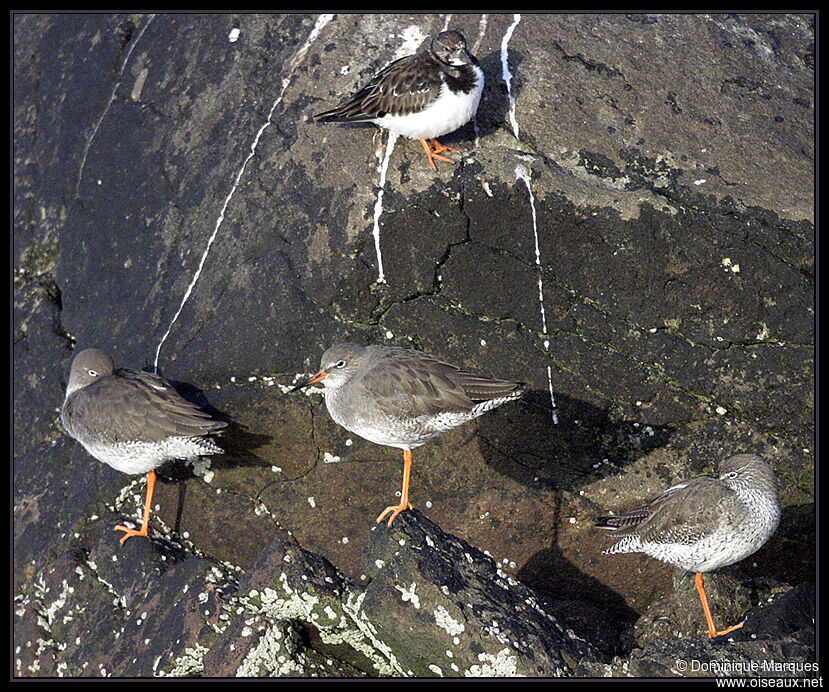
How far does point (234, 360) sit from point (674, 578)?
13.0 feet

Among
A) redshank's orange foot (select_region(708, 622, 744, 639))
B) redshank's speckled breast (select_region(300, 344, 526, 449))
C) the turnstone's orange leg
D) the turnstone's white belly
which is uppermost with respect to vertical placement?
the turnstone's white belly

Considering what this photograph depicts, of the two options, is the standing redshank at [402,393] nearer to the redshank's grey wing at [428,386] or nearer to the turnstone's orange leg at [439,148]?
the redshank's grey wing at [428,386]

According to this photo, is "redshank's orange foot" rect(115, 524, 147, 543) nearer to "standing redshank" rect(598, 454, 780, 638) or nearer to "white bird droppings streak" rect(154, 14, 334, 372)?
"white bird droppings streak" rect(154, 14, 334, 372)

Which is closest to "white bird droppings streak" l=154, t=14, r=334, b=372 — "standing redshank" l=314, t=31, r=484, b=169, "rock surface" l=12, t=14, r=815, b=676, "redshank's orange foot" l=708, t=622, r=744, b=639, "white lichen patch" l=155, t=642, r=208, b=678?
"rock surface" l=12, t=14, r=815, b=676

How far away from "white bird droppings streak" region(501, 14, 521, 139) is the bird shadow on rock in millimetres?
2306

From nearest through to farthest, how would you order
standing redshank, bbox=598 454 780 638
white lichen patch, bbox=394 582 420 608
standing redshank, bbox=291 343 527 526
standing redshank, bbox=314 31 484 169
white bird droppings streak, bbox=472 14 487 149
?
white lichen patch, bbox=394 582 420 608 → standing redshank, bbox=598 454 780 638 → standing redshank, bbox=291 343 527 526 → standing redshank, bbox=314 31 484 169 → white bird droppings streak, bbox=472 14 487 149

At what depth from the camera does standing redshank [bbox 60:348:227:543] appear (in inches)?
263

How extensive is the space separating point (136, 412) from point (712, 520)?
442 cm

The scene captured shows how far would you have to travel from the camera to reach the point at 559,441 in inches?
265

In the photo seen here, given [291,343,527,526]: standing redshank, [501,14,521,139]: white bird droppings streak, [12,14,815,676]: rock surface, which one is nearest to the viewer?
[291,343,527,526]: standing redshank

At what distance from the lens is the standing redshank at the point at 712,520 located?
5.92 metres

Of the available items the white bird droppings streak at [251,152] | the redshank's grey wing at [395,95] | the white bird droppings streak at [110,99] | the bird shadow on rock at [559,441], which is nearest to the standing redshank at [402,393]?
the bird shadow on rock at [559,441]

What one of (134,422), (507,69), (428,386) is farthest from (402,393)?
(507,69)

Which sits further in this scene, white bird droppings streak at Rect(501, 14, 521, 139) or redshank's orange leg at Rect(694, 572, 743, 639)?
white bird droppings streak at Rect(501, 14, 521, 139)
